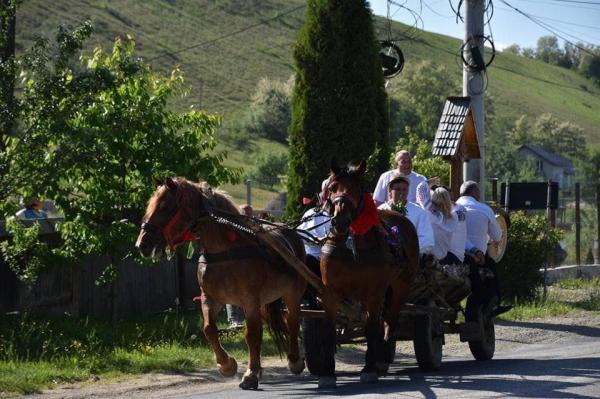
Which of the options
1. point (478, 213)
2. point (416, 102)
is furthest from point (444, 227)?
point (416, 102)

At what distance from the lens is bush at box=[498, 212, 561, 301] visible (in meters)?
21.0

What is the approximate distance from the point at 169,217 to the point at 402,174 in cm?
383

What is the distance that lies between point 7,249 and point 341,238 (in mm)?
4938

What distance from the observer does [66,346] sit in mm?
14578

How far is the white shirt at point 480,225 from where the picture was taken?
15.0 m

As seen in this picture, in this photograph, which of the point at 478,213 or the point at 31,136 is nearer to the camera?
the point at 31,136

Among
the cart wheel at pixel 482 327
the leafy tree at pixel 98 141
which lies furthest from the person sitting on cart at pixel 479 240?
the leafy tree at pixel 98 141

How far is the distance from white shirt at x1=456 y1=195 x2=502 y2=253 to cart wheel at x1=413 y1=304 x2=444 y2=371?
1932 mm

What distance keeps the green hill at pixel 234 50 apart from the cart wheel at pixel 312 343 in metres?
41.0

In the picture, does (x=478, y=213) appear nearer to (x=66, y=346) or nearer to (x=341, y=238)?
(x=341, y=238)

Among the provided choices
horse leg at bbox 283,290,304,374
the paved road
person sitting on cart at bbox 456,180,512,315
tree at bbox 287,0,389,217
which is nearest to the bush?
tree at bbox 287,0,389,217

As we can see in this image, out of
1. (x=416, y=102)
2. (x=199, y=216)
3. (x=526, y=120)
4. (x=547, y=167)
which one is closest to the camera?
(x=199, y=216)

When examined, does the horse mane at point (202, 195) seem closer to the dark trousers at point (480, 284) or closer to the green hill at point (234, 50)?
the dark trousers at point (480, 284)

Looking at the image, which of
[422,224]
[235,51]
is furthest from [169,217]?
[235,51]
